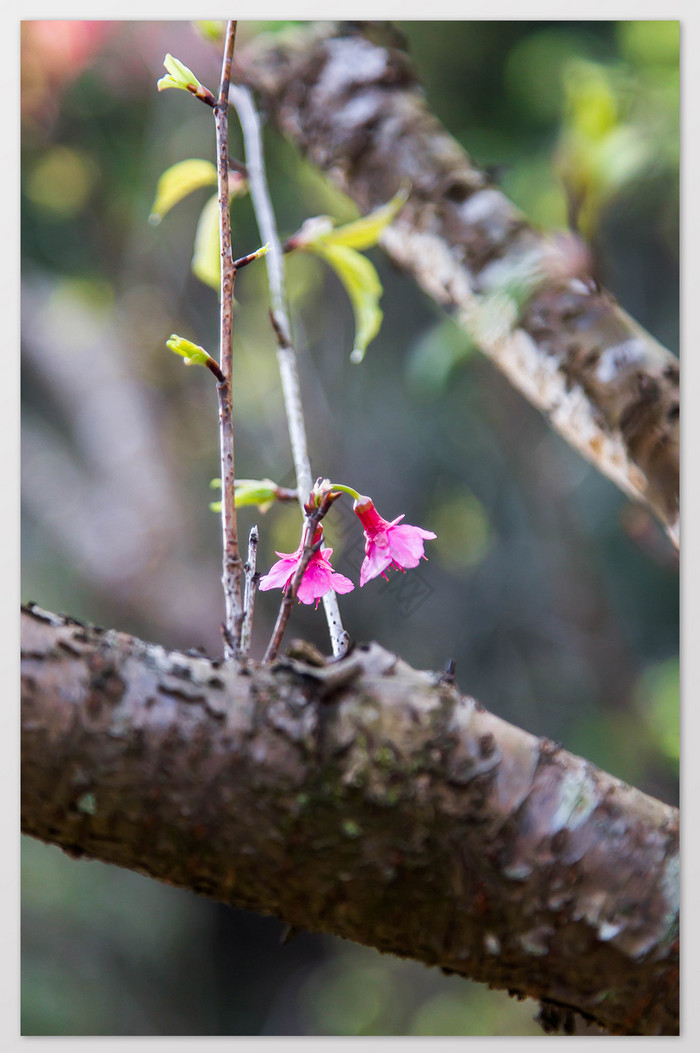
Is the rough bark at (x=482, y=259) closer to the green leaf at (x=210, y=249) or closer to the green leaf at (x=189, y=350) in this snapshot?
the green leaf at (x=210, y=249)

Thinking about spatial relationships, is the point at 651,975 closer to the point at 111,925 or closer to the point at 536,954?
the point at 536,954

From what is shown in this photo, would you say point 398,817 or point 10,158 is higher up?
point 10,158

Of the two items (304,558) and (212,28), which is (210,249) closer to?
(212,28)

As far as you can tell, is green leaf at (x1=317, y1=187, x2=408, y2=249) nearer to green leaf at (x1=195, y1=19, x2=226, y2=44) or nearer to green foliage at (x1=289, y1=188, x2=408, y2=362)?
green foliage at (x1=289, y1=188, x2=408, y2=362)

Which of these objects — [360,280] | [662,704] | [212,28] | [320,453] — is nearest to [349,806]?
[360,280]

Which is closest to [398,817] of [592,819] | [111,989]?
[592,819]

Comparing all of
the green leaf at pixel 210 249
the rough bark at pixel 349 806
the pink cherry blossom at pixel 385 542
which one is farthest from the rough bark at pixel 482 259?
the rough bark at pixel 349 806
